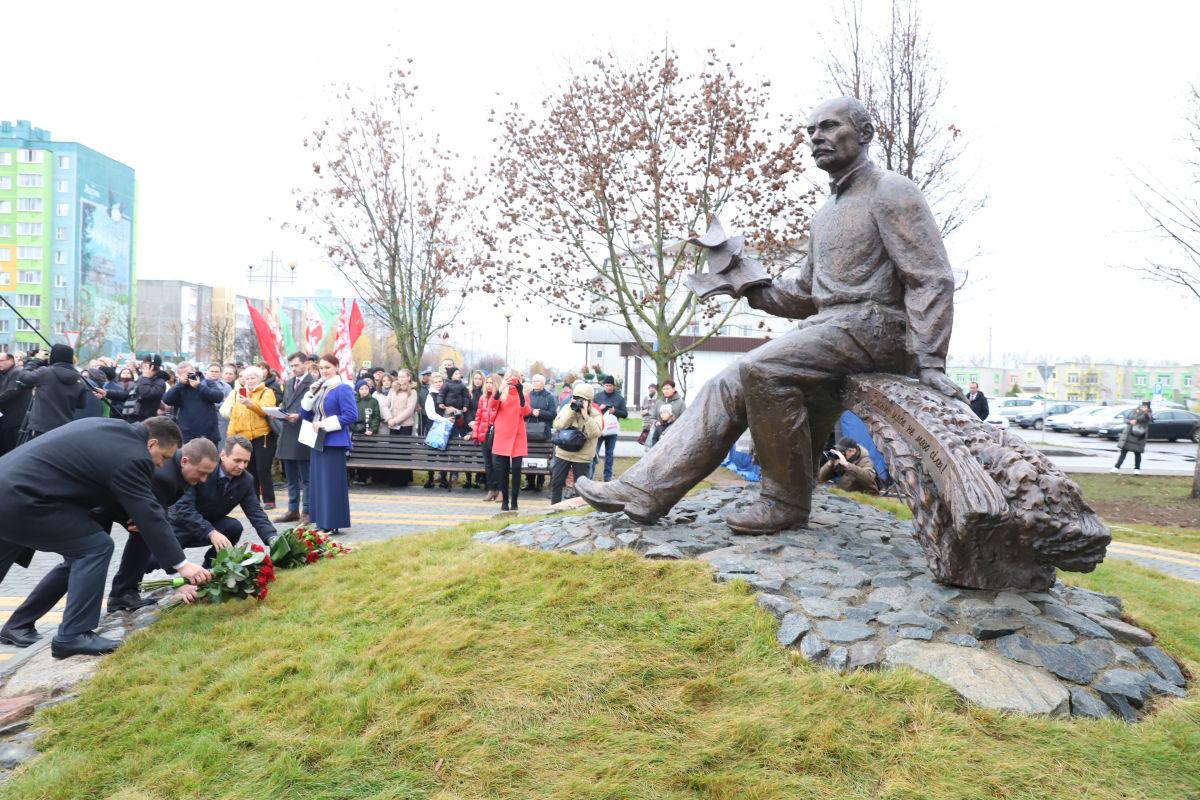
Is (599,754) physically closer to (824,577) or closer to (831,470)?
(824,577)

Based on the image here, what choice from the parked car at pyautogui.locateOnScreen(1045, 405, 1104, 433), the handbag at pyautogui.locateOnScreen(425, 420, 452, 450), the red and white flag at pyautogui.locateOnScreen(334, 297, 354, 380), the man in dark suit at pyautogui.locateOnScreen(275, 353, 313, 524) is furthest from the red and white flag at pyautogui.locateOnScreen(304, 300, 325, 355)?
the parked car at pyautogui.locateOnScreen(1045, 405, 1104, 433)

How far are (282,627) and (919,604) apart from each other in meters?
3.25

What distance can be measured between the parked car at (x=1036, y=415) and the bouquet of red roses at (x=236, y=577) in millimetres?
37947

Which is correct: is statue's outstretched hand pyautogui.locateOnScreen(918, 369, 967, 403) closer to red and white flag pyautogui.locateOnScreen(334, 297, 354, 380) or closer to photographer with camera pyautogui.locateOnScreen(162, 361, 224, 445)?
photographer with camera pyautogui.locateOnScreen(162, 361, 224, 445)

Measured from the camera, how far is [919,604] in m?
3.89

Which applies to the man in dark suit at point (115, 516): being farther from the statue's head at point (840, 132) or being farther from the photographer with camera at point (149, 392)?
the photographer with camera at point (149, 392)

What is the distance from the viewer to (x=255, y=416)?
8961mm

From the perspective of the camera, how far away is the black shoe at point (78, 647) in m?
4.32

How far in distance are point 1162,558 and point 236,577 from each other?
8632mm

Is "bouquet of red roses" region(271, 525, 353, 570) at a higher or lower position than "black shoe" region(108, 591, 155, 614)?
higher

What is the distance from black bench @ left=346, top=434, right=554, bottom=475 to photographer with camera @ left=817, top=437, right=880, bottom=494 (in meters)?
3.93

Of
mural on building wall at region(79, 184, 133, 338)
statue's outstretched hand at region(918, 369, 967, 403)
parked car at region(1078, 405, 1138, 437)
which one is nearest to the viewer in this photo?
statue's outstretched hand at region(918, 369, 967, 403)

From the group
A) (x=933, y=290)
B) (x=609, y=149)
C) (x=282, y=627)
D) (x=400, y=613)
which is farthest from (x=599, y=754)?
(x=609, y=149)

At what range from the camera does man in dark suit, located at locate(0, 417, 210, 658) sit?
4160 millimetres
